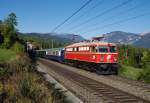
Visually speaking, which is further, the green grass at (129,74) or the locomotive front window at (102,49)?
the locomotive front window at (102,49)

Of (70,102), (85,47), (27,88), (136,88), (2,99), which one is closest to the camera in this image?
(2,99)

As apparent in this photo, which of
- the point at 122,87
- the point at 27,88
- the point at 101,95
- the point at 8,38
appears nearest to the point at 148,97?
the point at 101,95

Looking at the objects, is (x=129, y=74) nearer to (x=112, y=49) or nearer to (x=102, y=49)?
(x=112, y=49)

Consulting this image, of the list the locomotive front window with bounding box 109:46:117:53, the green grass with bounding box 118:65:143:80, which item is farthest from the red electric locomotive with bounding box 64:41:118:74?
the green grass with bounding box 118:65:143:80

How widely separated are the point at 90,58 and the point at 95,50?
4.87 feet

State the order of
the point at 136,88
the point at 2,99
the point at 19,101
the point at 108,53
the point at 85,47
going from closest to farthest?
the point at 19,101 < the point at 2,99 < the point at 136,88 < the point at 108,53 < the point at 85,47

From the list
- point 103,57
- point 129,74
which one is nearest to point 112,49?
point 103,57

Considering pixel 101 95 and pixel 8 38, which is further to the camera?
pixel 8 38

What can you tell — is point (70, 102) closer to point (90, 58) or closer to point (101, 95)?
point (101, 95)

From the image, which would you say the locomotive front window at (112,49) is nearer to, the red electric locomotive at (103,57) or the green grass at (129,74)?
the red electric locomotive at (103,57)

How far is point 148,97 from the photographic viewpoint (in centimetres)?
1353

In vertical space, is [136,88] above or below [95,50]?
below

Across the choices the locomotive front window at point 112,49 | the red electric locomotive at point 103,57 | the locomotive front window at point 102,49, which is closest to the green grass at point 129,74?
the red electric locomotive at point 103,57

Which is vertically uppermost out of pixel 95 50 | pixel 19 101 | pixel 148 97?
pixel 95 50
